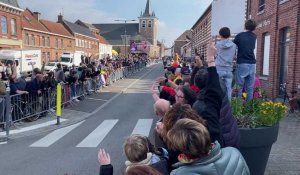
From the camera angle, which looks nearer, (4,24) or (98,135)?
(98,135)

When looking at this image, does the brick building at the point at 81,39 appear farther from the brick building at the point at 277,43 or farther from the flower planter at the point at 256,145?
the flower planter at the point at 256,145

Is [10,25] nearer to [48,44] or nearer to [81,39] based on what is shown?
[48,44]

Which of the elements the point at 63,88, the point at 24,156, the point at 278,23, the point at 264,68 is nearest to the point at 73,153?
the point at 24,156

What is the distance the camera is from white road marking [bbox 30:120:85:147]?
8711 millimetres

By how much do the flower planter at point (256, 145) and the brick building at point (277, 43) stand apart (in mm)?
7618

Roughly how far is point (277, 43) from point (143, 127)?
286 inches

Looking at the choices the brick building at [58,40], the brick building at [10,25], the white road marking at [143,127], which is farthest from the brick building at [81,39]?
the white road marking at [143,127]

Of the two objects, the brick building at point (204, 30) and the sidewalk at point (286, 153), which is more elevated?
the brick building at point (204, 30)

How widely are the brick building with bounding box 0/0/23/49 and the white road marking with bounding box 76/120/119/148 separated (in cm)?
3496

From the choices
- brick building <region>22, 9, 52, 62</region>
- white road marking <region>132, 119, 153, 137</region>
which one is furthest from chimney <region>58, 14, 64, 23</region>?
white road marking <region>132, 119, 153, 137</region>

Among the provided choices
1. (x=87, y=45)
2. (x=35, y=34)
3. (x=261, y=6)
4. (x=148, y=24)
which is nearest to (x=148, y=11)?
(x=148, y=24)

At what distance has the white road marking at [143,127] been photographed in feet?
32.4

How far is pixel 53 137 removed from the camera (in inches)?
373

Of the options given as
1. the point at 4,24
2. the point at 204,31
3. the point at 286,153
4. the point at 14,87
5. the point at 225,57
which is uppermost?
the point at 4,24
